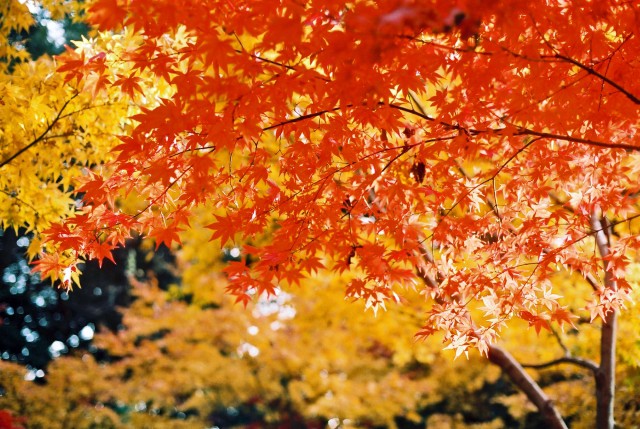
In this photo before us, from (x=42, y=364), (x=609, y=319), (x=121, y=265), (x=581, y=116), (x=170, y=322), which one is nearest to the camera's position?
(x=581, y=116)

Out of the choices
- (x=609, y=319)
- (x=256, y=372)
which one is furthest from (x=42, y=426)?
(x=609, y=319)

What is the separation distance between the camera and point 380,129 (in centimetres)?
315

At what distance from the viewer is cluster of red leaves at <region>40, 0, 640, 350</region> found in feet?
7.66

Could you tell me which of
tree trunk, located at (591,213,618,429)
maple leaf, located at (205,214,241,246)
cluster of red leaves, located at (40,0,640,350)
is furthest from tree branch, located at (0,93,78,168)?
tree trunk, located at (591,213,618,429)

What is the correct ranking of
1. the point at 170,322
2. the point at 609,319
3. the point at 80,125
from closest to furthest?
the point at 80,125
the point at 609,319
the point at 170,322

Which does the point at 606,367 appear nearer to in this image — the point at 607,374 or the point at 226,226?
the point at 607,374

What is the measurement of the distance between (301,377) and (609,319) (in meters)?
6.05

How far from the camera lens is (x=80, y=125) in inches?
178

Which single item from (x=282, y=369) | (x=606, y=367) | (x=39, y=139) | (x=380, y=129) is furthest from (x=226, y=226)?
(x=282, y=369)

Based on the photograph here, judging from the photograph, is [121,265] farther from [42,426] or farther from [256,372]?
[256,372]

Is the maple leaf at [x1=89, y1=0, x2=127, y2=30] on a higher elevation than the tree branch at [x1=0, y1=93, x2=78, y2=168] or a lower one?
lower

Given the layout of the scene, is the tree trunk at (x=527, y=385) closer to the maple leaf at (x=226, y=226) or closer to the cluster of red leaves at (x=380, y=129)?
the cluster of red leaves at (x=380, y=129)

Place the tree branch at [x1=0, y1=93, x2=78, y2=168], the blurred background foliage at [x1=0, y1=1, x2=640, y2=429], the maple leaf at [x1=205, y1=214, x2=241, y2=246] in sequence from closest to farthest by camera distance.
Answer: the maple leaf at [x1=205, y1=214, x2=241, y2=246] < the tree branch at [x1=0, y1=93, x2=78, y2=168] < the blurred background foliage at [x1=0, y1=1, x2=640, y2=429]

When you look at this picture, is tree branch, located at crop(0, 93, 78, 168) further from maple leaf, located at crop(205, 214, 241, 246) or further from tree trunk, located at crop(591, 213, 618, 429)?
tree trunk, located at crop(591, 213, 618, 429)
